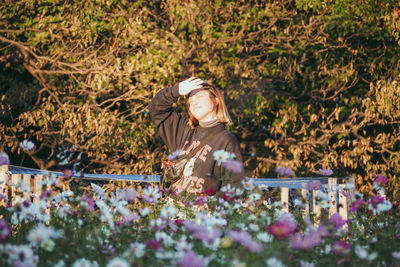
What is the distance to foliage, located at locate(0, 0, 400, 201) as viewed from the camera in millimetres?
6199

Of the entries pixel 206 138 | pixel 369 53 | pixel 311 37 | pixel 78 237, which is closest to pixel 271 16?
pixel 311 37

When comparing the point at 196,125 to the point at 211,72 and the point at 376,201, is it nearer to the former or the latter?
the point at 376,201

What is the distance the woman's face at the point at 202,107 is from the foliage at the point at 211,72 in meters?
2.51

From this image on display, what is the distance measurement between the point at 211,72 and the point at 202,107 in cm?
335

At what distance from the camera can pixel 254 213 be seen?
2375 mm

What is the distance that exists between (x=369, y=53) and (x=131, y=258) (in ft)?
22.1

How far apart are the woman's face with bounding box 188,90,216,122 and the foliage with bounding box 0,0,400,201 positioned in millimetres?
2506

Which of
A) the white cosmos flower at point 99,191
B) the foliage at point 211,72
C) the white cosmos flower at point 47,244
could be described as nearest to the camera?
the white cosmos flower at point 47,244

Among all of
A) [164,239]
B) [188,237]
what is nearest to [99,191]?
[188,237]

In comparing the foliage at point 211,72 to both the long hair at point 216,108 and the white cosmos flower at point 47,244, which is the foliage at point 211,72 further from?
the white cosmos flower at point 47,244

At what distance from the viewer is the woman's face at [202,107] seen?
3.46 metres

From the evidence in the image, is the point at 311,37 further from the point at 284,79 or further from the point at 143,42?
the point at 143,42

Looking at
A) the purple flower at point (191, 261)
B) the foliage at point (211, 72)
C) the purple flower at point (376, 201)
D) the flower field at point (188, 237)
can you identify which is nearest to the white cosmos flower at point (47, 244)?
the flower field at point (188, 237)

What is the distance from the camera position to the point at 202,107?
3465 millimetres
